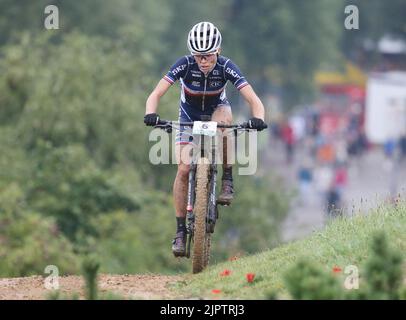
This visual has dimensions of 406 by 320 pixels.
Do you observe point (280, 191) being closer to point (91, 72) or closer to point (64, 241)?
point (91, 72)

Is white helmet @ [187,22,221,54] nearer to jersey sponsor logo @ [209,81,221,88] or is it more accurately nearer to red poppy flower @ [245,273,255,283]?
jersey sponsor logo @ [209,81,221,88]

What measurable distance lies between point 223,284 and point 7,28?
40.4m

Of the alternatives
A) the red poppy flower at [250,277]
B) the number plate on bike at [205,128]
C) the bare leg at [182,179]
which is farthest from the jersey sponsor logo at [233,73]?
the red poppy flower at [250,277]

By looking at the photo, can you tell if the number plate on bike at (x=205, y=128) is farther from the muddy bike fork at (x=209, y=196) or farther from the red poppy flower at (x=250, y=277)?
the red poppy flower at (x=250, y=277)

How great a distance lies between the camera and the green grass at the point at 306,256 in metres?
10.5

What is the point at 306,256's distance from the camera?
36.1 feet

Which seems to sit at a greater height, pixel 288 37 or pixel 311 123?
pixel 288 37

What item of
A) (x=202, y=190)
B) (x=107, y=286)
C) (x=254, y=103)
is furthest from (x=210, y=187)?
(x=107, y=286)

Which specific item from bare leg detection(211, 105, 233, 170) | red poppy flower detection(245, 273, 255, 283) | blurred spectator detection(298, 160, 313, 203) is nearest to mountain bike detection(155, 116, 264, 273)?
bare leg detection(211, 105, 233, 170)

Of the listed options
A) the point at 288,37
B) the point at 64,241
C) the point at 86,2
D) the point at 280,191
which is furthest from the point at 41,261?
the point at 288,37

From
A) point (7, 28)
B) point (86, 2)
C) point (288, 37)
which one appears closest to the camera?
point (7, 28)

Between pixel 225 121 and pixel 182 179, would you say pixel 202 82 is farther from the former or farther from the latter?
pixel 182 179

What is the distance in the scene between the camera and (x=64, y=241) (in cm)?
2205

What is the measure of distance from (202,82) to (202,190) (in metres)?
1.07
